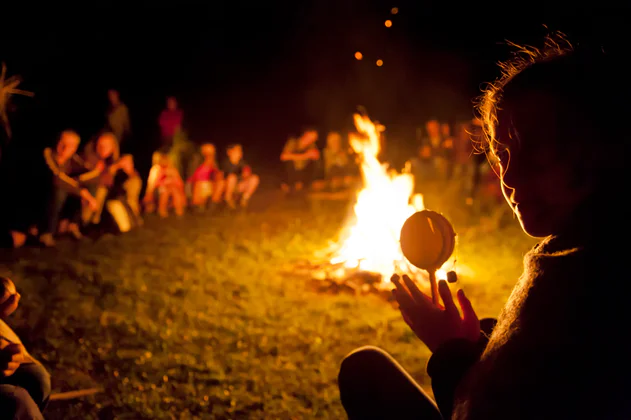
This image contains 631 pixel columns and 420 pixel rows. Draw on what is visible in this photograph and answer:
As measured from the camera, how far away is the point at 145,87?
19984 millimetres

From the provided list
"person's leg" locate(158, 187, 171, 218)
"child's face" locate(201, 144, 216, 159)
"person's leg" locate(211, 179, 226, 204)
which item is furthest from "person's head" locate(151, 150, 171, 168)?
"person's leg" locate(211, 179, 226, 204)

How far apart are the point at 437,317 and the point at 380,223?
5.47 m

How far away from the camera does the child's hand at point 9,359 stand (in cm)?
275

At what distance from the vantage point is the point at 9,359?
276cm

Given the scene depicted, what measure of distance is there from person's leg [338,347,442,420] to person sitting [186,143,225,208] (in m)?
9.41

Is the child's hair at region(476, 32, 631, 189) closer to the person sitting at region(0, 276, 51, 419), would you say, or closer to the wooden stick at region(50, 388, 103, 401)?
the person sitting at region(0, 276, 51, 419)

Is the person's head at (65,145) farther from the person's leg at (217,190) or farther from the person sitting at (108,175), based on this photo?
the person's leg at (217,190)

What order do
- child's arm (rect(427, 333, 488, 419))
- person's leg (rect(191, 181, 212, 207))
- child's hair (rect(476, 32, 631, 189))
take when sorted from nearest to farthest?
child's hair (rect(476, 32, 631, 189)) < child's arm (rect(427, 333, 488, 419)) < person's leg (rect(191, 181, 212, 207))

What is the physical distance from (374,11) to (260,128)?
6803mm

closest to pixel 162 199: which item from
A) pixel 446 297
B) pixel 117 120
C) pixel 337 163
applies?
pixel 117 120

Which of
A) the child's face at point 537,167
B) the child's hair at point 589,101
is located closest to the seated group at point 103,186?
the child's face at point 537,167

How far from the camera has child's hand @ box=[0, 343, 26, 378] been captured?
275 cm

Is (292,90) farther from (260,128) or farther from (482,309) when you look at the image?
(482,309)

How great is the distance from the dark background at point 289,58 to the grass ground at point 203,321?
413 inches
